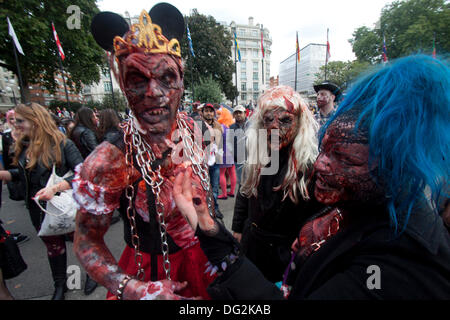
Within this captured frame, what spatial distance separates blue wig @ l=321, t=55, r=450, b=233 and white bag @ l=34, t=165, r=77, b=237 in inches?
103

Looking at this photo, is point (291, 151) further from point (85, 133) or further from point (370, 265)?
point (85, 133)

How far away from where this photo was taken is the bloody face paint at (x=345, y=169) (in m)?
0.83

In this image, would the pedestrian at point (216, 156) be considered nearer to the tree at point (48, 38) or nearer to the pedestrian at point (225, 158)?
the pedestrian at point (225, 158)

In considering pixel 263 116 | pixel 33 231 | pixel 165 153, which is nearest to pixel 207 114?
pixel 263 116

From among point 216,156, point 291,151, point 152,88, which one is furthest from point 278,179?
point 216,156

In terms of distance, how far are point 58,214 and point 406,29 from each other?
33730mm

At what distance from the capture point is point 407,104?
0.73 meters

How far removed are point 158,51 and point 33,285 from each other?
11.6ft

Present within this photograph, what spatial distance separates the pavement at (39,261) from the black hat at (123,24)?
5.82 feet

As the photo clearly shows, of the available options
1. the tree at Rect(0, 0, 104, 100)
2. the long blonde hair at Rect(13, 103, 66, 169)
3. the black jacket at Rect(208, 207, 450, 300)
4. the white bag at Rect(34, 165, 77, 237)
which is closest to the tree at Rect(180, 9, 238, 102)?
the tree at Rect(0, 0, 104, 100)

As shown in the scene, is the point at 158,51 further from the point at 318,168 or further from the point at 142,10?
the point at 318,168

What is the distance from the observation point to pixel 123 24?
1.06 m

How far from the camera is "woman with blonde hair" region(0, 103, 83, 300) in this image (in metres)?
2.37
